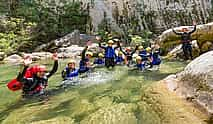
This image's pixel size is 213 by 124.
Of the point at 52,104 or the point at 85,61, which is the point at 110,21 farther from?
the point at 52,104

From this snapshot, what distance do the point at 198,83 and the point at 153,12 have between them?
779 inches

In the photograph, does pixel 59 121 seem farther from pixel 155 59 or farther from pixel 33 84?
pixel 155 59

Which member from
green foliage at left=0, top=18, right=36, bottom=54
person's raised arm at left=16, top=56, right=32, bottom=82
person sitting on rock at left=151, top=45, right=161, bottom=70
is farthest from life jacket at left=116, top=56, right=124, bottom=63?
green foliage at left=0, top=18, right=36, bottom=54

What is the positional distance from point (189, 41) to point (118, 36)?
1125 centimetres

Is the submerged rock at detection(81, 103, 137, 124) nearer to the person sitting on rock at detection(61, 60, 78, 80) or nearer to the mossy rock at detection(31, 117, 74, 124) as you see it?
the mossy rock at detection(31, 117, 74, 124)

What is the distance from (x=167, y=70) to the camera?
1084 centimetres

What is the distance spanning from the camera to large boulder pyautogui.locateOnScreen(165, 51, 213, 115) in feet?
15.6

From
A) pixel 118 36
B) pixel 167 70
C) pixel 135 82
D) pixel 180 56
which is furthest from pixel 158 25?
pixel 135 82

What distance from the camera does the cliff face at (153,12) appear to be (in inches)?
904

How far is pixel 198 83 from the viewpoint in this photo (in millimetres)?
5129

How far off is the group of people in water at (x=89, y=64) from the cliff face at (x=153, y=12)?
951 centimetres

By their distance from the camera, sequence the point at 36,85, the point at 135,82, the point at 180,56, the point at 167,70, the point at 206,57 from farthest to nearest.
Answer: the point at 180,56, the point at 167,70, the point at 135,82, the point at 36,85, the point at 206,57

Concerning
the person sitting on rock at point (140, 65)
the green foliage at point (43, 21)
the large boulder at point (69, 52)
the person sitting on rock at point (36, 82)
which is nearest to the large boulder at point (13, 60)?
the large boulder at point (69, 52)

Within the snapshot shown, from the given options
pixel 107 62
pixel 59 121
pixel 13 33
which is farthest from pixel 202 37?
pixel 13 33
